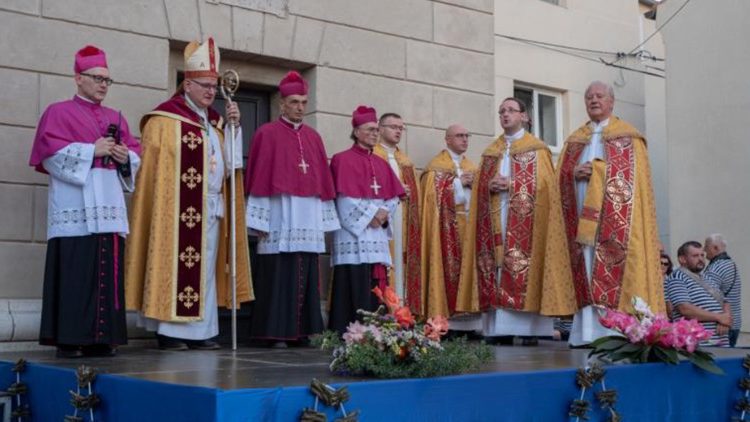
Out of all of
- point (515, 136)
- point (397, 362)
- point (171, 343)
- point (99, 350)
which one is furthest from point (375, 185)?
point (397, 362)

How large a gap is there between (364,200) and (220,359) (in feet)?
8.30

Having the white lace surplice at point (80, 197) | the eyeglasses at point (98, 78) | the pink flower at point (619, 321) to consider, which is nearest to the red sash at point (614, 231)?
the pink flower at point (619, 321)

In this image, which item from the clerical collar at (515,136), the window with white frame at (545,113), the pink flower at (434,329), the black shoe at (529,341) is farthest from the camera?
the window with white frame at (545,113)

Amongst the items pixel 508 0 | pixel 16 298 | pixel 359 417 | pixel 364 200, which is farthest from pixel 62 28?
pixel 508 0

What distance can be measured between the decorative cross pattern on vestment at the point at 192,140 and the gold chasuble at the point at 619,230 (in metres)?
3.06

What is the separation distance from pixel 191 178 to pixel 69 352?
1623 mm

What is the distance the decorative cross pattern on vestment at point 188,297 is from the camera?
7.26 metres

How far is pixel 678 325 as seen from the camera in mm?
6012

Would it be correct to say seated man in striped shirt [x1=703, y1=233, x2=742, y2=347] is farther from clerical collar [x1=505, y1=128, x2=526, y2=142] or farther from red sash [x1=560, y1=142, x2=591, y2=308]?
clerical collar [x1=505, y1=128, x2=526, y2=142]

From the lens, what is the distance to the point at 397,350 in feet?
15.3

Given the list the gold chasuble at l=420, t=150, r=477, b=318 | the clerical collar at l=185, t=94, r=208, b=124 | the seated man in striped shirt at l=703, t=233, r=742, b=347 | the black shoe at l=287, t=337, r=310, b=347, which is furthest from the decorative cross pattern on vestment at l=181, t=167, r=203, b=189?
the seated man in striped shirt at l=703, t=233, r=742, b=347

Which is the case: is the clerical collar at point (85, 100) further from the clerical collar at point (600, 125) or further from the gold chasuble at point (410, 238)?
the clerical collar at point (600, 125)

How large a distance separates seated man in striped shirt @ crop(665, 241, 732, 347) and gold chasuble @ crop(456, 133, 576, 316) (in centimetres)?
152

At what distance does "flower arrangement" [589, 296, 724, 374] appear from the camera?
19.4 ft
